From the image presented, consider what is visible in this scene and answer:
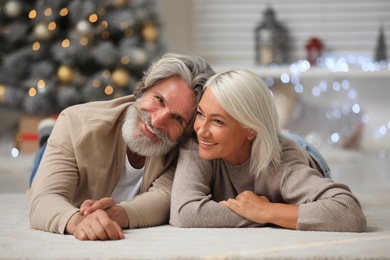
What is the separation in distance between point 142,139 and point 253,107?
401 millimetres

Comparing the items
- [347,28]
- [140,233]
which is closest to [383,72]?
[347,28]

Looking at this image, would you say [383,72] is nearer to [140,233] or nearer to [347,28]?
[347,28]

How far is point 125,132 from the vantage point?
7.35 ft

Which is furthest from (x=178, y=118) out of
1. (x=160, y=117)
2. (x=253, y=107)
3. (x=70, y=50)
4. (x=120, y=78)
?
(x=70, y=50)

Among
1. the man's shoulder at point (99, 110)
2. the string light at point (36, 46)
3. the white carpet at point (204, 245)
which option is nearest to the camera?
the white carpet at point (204, 245)

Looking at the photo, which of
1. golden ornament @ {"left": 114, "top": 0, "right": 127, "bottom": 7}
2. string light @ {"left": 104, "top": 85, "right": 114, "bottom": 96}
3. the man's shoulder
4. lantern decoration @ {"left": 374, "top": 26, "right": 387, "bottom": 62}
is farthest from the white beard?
lantern decoration @ {"left": 374, "top": 26, "right": 387, "bottom": 62}

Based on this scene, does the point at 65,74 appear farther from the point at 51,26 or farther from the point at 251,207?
the point at 251,207

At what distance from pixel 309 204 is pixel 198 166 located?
39cm

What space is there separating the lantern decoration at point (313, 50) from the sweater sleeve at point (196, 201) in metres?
3.49

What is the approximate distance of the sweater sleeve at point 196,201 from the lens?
2045mm

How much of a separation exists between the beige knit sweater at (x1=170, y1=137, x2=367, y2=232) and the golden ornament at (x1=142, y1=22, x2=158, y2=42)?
2.80m

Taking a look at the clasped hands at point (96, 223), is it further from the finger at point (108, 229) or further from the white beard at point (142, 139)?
the white beard at point (142, 139)

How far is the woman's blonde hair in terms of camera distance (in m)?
2.04

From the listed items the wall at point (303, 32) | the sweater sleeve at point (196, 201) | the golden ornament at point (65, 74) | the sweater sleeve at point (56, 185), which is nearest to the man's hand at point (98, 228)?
the sweater sleeve at point (56, 185)
